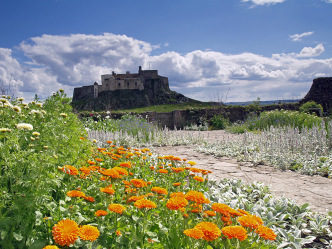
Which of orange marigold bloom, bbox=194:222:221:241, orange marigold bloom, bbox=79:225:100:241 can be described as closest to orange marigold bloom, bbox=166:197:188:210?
orange marigold bloom, bbox=194:222:221:241

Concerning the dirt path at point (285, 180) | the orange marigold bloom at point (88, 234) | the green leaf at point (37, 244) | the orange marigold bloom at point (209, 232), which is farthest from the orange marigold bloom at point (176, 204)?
the dirt path at point (285, 180)

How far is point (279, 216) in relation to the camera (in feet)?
8.16

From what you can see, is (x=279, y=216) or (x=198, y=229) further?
(x=279, y=216)

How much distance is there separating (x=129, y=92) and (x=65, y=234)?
5631cm

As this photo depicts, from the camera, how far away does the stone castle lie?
→ 54.6m

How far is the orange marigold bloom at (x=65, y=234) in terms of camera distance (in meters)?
1.09

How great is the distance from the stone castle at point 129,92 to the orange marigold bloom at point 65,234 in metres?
52.7

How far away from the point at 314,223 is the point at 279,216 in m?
0.30

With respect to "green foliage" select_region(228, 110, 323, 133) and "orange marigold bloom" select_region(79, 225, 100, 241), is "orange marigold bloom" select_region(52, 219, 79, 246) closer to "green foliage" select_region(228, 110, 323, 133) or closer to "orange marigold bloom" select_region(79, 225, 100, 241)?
"orange marigold bloom" select_region(79, 225, 100, 241)

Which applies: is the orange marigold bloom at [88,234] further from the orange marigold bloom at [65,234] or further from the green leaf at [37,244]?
the green leaf at [37,244]

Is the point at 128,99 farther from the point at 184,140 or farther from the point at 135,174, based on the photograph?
the point at 135,174

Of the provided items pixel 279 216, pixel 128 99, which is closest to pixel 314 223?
pixel 279 216

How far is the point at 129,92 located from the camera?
56312 millimetres

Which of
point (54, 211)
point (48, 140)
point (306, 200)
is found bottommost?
point (306, 200)
